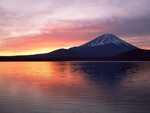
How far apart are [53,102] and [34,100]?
1476 mm

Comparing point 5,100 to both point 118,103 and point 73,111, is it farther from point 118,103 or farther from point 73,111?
point 118,103

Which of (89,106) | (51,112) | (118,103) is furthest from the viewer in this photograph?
(118,103)

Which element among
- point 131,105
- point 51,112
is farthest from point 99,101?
point 51,112

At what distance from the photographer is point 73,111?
10.5 metres

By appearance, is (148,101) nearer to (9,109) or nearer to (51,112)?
(51,112)

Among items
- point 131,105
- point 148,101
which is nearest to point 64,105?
point 131,105

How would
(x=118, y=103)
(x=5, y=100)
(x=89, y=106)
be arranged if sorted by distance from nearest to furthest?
(x=89, y=106) < (x=118, y=103) < (x=5, y=100)

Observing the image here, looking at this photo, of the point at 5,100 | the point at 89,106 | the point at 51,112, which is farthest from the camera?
the point at 5,100

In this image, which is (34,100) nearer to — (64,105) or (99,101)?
(64,105)

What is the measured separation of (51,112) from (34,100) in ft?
10.4

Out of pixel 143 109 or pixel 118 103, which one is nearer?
pixel 143 109

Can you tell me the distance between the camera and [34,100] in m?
13.1

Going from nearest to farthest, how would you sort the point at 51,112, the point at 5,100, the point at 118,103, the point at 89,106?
the point at 51,112 → the point at 89,106 → the point at 118,103 → the point at 5,100

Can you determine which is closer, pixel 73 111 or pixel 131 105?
pixel 73 111
